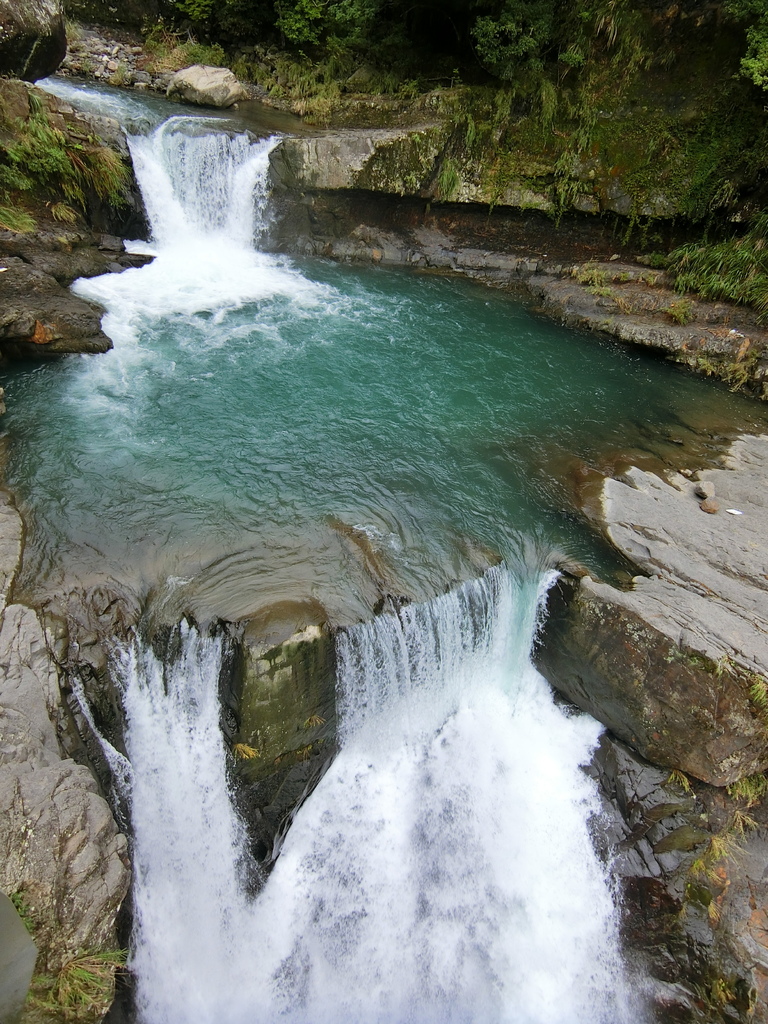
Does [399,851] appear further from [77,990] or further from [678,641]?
[678,641]

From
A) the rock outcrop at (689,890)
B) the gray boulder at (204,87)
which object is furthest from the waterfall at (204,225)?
the rock outcrop at (689,890)

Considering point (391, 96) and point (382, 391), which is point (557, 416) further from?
point (391, 96)

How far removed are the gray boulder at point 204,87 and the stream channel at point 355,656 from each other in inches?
304

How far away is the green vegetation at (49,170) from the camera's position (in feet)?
33.3

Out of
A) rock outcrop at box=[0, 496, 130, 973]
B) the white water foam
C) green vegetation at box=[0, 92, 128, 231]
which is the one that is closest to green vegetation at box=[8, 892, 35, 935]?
rock outcrop at box=[0, 496, 130, 973]

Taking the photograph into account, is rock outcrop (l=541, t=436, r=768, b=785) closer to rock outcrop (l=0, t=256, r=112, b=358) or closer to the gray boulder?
rock outcrop (l=0, t=256, r=112, b=358)

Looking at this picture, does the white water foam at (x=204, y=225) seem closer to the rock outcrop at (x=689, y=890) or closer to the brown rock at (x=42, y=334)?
the brown rock at (x=42, y=334)

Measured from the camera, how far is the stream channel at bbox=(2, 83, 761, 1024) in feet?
17.9

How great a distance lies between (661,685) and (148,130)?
13437mm

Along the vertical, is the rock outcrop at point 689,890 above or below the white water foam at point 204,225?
below

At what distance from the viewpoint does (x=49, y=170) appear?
34.5 ft

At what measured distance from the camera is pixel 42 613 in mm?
5492

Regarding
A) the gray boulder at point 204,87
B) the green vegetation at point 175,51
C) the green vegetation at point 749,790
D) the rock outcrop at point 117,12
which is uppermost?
the rock outcrop at point 117,12

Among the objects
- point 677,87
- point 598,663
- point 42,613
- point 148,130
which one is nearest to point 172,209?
point 148,130
